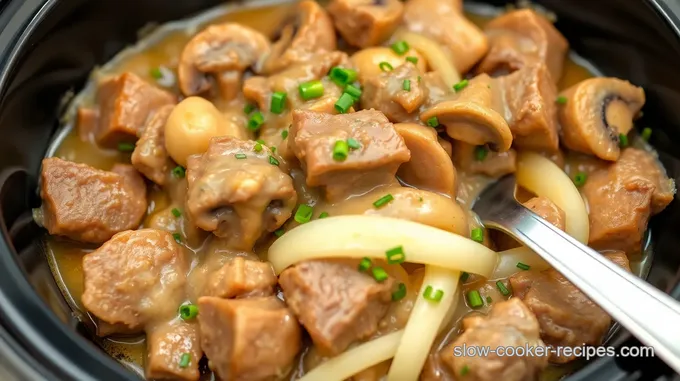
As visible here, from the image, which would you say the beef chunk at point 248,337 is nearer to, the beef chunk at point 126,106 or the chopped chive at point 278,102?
the chopped chive at point 278,102

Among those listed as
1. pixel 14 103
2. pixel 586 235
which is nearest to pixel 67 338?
pixel 14 103

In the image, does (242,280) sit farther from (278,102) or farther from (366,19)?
(366,19)

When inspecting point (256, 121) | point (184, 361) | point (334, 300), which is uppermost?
point (256, 121)

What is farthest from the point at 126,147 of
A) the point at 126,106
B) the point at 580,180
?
the point at 580,180

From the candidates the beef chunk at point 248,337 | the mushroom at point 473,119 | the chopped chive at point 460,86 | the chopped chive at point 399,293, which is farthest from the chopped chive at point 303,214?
the chopped chive at point 460,86

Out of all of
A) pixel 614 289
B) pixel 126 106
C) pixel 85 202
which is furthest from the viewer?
pixel 126 106

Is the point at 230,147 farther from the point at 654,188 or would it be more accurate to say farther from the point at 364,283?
the point at 654,188
